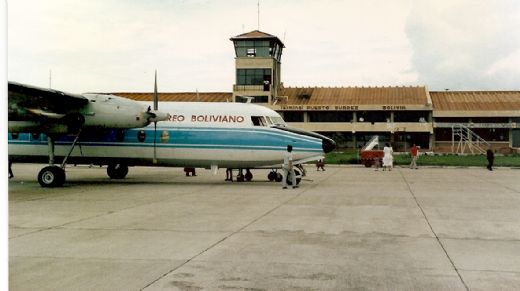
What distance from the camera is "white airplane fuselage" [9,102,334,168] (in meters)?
22.7

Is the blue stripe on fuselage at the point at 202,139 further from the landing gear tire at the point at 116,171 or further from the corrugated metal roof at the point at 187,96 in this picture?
the corrugated metal roof at the point at 187,96

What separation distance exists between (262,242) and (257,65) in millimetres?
64804

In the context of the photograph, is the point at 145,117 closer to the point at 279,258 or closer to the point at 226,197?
the point at 226,197

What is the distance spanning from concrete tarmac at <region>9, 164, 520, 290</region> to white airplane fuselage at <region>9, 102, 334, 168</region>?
459cm

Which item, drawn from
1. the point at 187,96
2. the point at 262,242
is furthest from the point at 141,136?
the point at 187,96

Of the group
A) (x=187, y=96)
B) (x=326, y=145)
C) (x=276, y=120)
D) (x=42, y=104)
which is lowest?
(x=326, y=145)

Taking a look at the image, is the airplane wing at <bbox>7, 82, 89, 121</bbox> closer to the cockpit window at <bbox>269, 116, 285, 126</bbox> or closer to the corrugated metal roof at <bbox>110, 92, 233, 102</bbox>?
the cockpit window at <bbox>269, 116, 285, 126</bbox>

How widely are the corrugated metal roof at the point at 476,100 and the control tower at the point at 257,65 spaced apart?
23.6 m

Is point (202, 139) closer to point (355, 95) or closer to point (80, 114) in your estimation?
point (80, 114)

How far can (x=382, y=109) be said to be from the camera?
76.3 meters

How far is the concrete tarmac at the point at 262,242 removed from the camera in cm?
739

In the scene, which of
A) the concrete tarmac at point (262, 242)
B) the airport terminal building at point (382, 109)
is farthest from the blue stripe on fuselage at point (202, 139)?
the airport terminal building at point (382, 109)

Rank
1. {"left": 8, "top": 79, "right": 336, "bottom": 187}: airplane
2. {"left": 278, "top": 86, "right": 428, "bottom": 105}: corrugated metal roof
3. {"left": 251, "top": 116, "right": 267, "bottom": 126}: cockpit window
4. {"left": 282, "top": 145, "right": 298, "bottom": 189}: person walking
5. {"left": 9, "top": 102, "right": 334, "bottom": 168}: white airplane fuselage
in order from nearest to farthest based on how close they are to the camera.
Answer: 1. {"left": 282, "top": 145, "right": 298, "bottom": 189}: person walking
2. {"left": 8, "top": 79, "right": 336, "bottom": 187}: airplane
3. {"left": 9, "top": 102, "right": 334, "bottom": 168}: white airplane fuselage
4. {"left": 251, "top": 116, "right": 267, "bottom": 126}: cockpit window
5. {"left": 278, "top": 86, "right": 428, "bottom": 105}: corrugated metal roof

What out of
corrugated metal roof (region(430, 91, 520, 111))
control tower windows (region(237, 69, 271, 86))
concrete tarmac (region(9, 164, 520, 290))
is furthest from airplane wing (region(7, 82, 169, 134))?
corrugated metal roof (region(430, 91, 520, 111))
